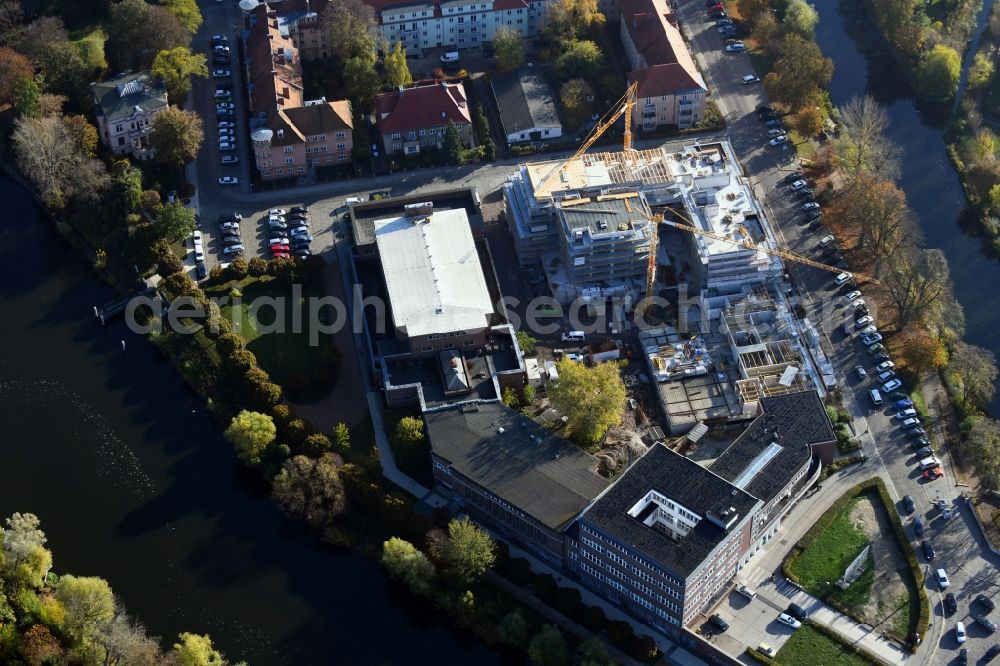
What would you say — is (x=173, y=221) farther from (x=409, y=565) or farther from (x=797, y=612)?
(x=797, y=612)

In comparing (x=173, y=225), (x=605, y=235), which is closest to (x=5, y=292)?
(x=173, y=225)

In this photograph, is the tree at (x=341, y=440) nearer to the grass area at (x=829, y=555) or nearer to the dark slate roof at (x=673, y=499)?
the dark slate roof at (x=673, y=499)

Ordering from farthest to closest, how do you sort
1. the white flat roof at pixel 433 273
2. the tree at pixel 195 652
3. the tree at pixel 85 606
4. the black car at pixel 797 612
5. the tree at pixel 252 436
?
the white flat roof at pixel 433 273, the tree at pixel 252 436, the black car at pixel 797 612, the tree at pixel 85 606, the tree at pixel 195 652

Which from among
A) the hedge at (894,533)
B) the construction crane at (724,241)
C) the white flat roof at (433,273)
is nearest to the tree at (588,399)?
the white flat roof at (433,273)

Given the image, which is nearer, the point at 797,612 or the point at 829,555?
the point at 797,612

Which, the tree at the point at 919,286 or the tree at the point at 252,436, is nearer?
the tree at the point at 252,436

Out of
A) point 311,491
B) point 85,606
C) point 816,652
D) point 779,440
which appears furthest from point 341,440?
point 816,652

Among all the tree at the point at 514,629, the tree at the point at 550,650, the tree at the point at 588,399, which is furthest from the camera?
the tree at the point at 588,399
